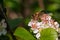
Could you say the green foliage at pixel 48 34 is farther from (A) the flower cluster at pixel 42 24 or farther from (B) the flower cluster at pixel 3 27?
(B) the flower cluster at pixel 3 27

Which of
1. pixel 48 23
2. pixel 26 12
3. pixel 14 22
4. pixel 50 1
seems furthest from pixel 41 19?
pixel 50 1

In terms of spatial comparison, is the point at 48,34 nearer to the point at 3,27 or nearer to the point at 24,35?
the point at 24,35

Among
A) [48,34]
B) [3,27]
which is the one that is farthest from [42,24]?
[3,27]

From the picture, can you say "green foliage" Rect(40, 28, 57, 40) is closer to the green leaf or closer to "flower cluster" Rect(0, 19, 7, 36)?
the green leaf

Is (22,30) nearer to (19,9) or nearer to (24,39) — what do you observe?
(24,39)

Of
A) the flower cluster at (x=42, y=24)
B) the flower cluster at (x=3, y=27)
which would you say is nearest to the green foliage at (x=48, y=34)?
the flower cluster at (x=42, y=24)
